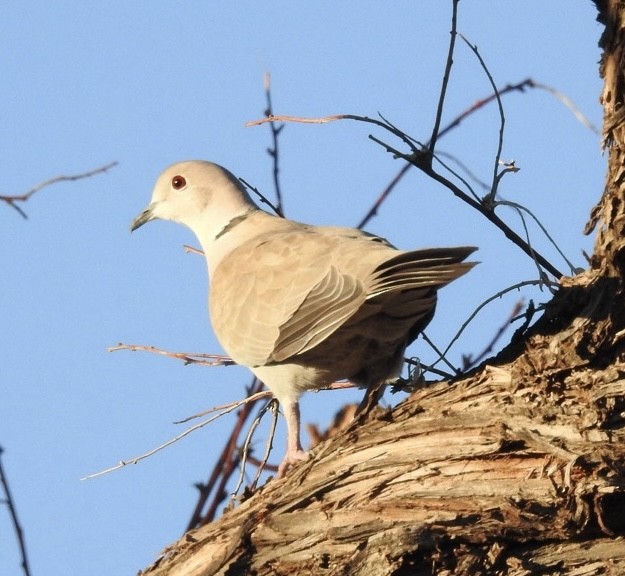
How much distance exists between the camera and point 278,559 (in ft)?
13.4

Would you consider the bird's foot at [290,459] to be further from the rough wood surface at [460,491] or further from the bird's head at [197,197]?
the bird's head at [197,197]

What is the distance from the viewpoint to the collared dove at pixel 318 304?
4223mm

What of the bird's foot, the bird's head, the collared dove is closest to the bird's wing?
the collared dove

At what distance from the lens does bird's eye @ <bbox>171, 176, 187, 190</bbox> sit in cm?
638

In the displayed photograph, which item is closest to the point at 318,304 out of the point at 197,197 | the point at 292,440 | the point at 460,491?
the point at 292,440

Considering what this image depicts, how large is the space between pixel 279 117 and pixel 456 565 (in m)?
1.75

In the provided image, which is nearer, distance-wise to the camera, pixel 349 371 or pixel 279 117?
pixel 279 117

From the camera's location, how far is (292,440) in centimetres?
477

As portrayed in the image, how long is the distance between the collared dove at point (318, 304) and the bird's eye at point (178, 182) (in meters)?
0.83

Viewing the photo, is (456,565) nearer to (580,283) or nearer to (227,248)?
(580,283)

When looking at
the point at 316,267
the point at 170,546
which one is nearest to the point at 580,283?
the point at 316,267

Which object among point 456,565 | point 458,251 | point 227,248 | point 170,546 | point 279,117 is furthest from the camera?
point 227,248

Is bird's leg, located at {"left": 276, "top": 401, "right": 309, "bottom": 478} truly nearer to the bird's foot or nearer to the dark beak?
the bird's foot

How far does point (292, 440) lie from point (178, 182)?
215 centimetres
